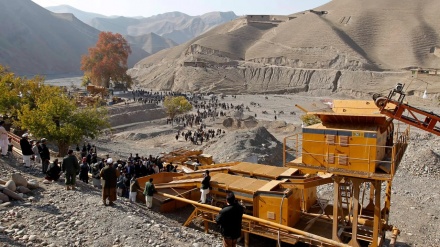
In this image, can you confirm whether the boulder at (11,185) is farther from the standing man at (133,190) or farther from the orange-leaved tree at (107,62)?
the orange-leaved tree at (107,62)

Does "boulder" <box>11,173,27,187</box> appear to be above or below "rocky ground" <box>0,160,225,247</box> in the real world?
above

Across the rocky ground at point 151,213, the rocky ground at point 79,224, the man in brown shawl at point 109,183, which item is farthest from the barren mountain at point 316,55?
the man in brown shawl at point 109,183

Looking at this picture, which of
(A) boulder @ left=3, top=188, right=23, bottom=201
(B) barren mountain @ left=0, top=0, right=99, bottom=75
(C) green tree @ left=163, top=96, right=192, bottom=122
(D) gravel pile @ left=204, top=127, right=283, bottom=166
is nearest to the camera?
(A) boulder @ left=3, top=188, right=23, bottom=201

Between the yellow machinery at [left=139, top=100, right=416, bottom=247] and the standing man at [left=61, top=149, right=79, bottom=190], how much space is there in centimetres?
298

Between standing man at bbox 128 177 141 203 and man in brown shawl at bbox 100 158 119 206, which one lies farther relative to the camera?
standing man at bbox 128 177 141 203

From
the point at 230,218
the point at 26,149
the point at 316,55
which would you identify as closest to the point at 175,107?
the point at 26,149

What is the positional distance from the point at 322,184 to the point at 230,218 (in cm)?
597

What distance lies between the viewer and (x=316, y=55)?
10375cm

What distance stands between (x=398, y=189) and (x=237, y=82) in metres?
71.5

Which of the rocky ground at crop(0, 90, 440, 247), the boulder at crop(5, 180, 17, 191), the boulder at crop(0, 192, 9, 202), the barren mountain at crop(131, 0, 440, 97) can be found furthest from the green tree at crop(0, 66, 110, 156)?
the barren mountain at crop(131, 0, 440, 97)

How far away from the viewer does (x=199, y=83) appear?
293 feet

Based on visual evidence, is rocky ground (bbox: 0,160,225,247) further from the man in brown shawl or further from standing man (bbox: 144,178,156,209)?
standing man (bbox: 144,178,156,209)

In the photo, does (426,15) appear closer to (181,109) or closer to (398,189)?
(181,109)

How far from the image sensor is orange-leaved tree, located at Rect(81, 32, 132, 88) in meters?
67.5
